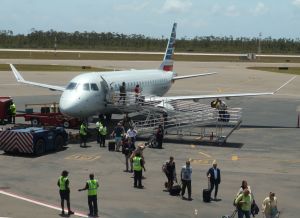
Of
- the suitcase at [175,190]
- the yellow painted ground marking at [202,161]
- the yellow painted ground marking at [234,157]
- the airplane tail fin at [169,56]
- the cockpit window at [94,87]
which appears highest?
the airplane tail fin at [169,56]

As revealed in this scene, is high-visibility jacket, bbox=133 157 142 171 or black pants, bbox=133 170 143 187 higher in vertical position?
high-visibility jacket, bbox=133 157 142 171

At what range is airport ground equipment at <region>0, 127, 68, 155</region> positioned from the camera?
101ft

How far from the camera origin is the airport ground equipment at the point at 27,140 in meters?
30.8

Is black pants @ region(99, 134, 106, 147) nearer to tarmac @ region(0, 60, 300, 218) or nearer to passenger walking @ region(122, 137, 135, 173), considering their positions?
tarmac @ region(0, 60, 300, 218)

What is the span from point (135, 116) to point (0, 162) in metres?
20.7

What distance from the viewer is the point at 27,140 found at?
101 feet

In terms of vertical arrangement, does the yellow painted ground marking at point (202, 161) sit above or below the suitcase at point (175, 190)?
below

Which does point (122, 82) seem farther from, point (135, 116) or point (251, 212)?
point (251, 212)

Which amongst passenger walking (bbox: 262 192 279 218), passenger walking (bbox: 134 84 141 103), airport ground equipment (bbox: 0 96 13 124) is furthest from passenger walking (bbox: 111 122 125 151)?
passenger walking (bbox: 262 192 279 218)

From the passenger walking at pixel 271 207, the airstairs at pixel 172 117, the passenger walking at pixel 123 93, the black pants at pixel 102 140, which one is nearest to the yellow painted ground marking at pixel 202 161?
the airstairs at pixel 172 117

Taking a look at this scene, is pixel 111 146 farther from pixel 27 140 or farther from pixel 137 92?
pixel 137 92

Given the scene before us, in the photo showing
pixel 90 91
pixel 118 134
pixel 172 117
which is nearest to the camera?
pixel 118 134

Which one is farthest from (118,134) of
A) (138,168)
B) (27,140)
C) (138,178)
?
(138,168)

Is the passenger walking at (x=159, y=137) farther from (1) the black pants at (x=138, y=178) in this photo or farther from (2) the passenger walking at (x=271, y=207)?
(2) the passenger walking at (x=271, y=207)
